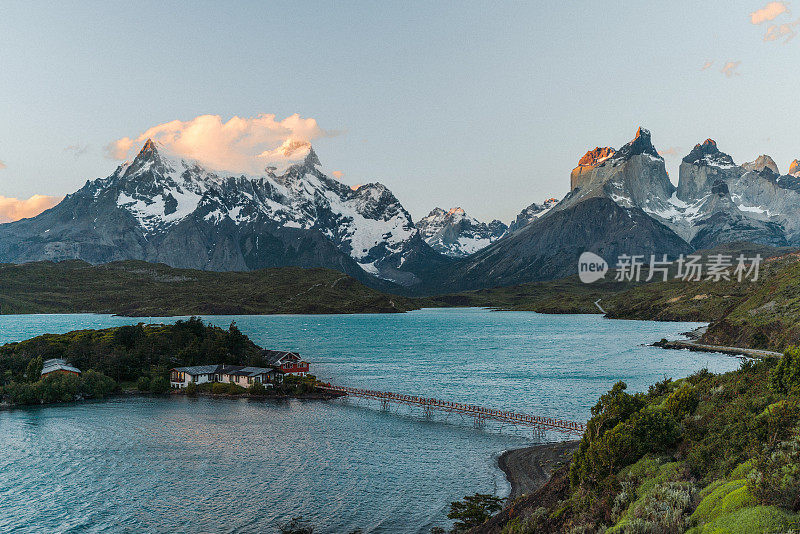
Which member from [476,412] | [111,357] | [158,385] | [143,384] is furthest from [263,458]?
[111,357]

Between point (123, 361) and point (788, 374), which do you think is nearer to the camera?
point (788, 374)

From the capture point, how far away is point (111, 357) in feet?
424

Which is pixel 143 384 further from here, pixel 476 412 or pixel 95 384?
pixel 476 412

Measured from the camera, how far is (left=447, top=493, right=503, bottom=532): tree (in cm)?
4891

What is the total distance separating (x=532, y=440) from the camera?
81.6 m

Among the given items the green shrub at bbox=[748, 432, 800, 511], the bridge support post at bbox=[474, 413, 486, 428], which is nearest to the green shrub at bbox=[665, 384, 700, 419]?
the green shrub at bbox=[748, 432, 800, 511]

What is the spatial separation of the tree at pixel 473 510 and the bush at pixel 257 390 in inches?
2780

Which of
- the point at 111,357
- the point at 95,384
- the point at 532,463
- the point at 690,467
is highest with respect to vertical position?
the point at 690,467

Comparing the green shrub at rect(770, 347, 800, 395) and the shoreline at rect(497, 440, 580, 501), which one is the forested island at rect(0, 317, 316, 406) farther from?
the green shrub at rect(770, 347, 800, 395)

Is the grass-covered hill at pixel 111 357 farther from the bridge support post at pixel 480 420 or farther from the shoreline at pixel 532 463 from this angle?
the shoreline at pixel 532 463

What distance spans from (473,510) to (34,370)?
10745cm

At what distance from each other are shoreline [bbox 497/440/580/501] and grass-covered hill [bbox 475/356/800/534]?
57.6 ft

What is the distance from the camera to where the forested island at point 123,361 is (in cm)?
→ 11175

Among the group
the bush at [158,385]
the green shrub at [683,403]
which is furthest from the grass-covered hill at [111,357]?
the green shrub at [683,403]
